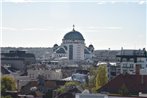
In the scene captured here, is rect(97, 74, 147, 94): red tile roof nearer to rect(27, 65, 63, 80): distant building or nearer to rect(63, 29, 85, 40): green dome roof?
rect(27, 65, 63, 80): distant building

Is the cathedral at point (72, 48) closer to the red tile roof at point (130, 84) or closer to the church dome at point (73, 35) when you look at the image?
the church dome at point (73, 35)

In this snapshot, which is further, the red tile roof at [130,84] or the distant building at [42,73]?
the distant building at [42,73]

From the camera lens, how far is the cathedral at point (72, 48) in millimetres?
62469

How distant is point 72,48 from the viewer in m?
64.3

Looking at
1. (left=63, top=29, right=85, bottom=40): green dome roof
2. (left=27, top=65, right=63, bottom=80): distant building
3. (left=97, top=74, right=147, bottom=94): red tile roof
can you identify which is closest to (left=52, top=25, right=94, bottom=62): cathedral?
(left=63, top=29, right=85, bottom=40): green dome roof

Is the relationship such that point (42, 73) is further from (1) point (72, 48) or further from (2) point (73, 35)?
(1) point (72, 48)

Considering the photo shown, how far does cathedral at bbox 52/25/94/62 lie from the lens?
205ft

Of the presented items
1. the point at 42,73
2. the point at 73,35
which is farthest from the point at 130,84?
the point at 73,35

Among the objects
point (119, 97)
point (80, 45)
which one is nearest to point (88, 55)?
point (80, 45)

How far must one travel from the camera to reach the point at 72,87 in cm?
1441

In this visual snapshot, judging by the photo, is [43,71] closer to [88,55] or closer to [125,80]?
[125,80]

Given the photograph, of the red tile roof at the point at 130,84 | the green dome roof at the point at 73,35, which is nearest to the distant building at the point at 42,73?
the red tile roof at the point at 130,84

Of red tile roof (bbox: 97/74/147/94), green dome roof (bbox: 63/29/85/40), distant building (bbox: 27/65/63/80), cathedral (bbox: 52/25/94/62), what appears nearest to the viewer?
red tile roof (bbox: 97/74/147/94)

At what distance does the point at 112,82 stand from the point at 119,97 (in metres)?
4.36
